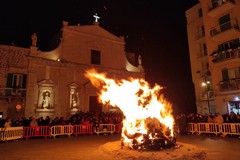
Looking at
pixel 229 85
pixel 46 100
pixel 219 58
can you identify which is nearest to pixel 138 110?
pixel 229 85

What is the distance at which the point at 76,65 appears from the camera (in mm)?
26984

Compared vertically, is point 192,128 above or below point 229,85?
below

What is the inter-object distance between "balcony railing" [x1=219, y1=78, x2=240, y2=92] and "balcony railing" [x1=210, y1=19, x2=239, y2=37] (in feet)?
19.1

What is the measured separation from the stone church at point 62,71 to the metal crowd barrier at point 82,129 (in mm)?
7580

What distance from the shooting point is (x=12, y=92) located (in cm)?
2156

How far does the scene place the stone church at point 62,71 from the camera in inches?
864

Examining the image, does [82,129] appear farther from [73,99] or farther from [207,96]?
[207,96]

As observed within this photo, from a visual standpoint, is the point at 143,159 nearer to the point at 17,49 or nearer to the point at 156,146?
the point at 156,146

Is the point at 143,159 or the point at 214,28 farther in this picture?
the point at 214,28

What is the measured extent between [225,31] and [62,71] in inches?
791

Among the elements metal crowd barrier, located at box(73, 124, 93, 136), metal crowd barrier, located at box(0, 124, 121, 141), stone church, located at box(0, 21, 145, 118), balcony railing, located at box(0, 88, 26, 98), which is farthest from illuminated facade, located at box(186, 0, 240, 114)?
balcony railing, located at box(0, 88, 26, 98)

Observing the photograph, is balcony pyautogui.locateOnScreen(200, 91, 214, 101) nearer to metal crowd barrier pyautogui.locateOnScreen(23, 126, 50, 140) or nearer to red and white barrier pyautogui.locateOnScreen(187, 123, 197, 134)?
red and white barrier pyautogui.locateOnScreen(187, 123, 197, 134)

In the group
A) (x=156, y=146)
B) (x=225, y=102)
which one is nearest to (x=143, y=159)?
(x=156, y=146)

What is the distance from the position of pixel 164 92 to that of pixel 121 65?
51.9ft
